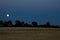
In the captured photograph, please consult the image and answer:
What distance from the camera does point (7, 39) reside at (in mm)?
488

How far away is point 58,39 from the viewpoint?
0.50 metres

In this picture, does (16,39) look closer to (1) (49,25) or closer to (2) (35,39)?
(2) (35,39)

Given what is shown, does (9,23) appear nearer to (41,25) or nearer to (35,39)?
(41,25)

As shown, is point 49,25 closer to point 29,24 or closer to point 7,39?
point 29,24

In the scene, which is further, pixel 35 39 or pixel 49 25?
pixel 49 25

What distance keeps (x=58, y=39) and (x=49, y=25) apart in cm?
31

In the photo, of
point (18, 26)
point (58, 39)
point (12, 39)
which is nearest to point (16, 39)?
point (12, 39)

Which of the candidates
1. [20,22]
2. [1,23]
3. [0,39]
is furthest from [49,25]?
[0,39]

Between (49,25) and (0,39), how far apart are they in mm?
400

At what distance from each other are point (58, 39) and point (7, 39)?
0.62 ft

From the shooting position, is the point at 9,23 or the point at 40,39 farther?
the point at 9,23

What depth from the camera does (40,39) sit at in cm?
51

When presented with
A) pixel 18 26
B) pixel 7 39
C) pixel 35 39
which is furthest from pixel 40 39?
pixel 18 26

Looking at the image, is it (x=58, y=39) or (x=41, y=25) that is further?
(x=41, y=25)
